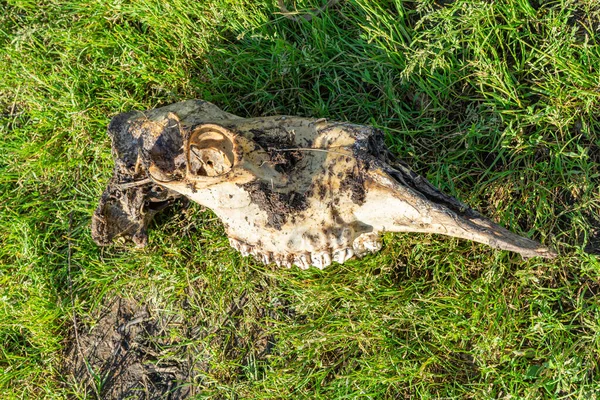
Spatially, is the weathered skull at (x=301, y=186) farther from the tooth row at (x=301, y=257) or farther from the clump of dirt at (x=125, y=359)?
the clump of dirt at (x=125, y=359)

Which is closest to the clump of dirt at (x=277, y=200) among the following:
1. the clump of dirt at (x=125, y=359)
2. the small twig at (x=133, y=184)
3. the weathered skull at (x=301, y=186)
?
the weathered skull at (x=301, y=186)

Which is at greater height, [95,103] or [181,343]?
[95,103]

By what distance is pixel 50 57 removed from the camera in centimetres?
382

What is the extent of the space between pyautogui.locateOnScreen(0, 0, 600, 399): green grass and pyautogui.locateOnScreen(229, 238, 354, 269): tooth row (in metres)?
0.53

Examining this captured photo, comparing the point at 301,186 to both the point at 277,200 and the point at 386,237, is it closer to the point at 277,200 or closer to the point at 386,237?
the point at 277,200

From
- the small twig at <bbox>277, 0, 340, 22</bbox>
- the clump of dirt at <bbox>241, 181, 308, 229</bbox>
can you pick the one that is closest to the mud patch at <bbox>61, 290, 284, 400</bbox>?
the clump of dirt at <bbox>241, 181, 308, 229</bbox>

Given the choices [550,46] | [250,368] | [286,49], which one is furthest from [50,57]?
[550,46]

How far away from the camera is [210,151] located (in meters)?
2.61

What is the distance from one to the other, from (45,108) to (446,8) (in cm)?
275

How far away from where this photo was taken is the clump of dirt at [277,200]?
2.67 metres

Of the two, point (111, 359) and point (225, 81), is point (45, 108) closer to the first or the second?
point (225, 81)

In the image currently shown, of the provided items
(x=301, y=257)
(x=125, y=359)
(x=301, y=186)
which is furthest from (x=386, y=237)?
(x=125, y=359)

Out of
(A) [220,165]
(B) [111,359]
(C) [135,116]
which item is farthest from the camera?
(B) [111,359]

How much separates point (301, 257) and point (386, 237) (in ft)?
2.42
